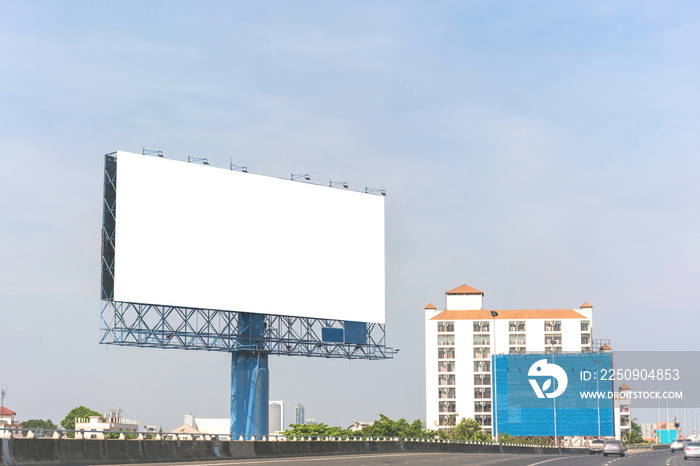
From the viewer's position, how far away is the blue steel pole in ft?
254

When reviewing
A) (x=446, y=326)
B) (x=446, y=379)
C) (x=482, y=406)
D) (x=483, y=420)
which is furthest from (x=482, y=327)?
(x=483, y=420)

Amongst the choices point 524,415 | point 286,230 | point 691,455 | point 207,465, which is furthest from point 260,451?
point 524,415

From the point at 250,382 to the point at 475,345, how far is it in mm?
102002

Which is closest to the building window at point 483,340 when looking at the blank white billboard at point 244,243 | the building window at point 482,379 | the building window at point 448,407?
the building window at point 482,379

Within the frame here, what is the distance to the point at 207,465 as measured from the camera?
1372 inches

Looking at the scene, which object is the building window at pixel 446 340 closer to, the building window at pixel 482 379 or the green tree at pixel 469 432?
the building window at pixel 482 379

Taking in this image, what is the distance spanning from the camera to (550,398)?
14938 cm

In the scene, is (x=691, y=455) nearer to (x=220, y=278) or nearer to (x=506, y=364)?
(x=220, y=278)

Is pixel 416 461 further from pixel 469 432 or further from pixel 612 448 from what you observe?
pixel 469 432

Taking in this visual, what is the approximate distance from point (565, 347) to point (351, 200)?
102m

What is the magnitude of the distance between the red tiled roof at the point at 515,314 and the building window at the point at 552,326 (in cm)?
85

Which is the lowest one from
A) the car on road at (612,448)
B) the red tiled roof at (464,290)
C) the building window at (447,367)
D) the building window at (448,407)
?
the building window at (448,407)

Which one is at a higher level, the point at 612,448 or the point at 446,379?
the point at 446,379

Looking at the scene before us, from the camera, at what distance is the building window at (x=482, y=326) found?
579 feet
